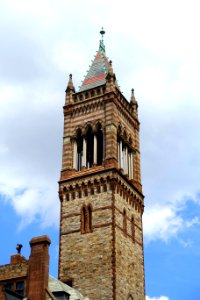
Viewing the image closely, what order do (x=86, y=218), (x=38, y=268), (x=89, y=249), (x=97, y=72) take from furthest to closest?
(x=97, y=72) < (x=86, y=218) < (x=89, y=249) < (x=38, y=268)

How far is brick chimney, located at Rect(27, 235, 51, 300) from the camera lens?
3488 centimetres

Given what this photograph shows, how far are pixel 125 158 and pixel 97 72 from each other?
429 inches

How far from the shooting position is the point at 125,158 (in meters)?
56.0

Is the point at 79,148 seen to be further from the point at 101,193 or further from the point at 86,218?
the point at 86,218

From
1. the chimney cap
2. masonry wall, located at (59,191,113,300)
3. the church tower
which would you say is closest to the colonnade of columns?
the church tower

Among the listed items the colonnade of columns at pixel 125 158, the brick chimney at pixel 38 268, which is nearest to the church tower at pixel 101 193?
the colonnade of columns at pixel 125 158

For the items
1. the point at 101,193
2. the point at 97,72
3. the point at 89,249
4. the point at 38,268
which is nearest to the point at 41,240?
the point at 38,268

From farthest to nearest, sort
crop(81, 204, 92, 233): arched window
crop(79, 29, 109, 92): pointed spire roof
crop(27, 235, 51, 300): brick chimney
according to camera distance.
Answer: crop(79, 29, 109, 92): pointed spire roof, crop(81, 204, 92, 233): arched window, crop(27, 235, 51, 300): brick chimney

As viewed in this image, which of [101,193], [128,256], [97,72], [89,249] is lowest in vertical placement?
[128,256]

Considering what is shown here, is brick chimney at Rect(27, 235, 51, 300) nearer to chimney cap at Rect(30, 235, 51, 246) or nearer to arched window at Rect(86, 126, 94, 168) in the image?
chimney cap at Rect(30, 235, 51, 246)

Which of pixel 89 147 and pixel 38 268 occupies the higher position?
pixel 89 147

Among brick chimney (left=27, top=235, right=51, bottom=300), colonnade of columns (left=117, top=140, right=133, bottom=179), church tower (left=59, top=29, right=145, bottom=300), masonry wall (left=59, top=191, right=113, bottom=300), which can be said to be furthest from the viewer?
colonnade of columns (left=117, top=140, right=133, bottom=179)

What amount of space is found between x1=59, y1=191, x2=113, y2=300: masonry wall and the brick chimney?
34.7 ft

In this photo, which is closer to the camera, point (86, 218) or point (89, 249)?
point (89, 249)
